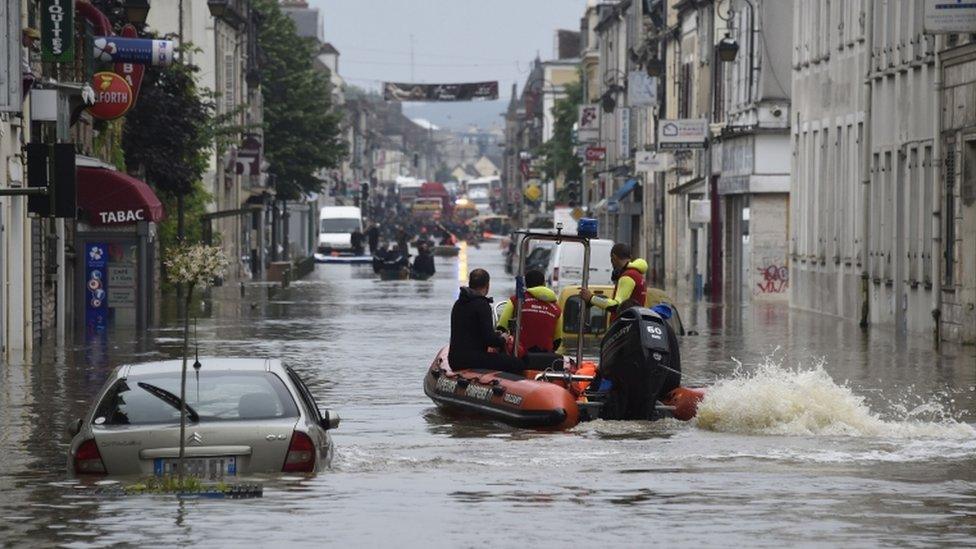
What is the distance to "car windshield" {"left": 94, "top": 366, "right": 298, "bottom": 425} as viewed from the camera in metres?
16.3

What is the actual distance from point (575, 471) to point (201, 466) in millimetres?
3527

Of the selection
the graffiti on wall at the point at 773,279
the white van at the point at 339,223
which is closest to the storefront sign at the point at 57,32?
the graffiti on wall at the point at 773,279

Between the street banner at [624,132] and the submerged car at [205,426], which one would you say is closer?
the submerged car at [205,426]

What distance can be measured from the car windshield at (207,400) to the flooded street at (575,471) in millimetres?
557

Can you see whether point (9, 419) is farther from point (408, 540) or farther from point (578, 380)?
point (408, 540)

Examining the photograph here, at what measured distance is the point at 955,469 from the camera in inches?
732

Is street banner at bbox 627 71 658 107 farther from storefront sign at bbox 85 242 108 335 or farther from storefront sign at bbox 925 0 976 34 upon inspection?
storefront sign at bbox 925 0 976 34

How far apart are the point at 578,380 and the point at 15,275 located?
15.2 metres

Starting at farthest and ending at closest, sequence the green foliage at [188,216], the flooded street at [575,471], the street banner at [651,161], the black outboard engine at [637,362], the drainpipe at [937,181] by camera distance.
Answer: the street banner at [651,161], the green foliage at [188,216], the drainpipe at [937,181], the black outboard engine at [637,362], the flooded street at [575,471]

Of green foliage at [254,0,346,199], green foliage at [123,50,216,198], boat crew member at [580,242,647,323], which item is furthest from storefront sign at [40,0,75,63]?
green foliage at [254,0,346,199]

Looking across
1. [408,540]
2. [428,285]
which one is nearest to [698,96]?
[428,285]

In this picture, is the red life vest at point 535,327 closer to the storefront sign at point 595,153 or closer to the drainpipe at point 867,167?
the drainpipe at point 867,167

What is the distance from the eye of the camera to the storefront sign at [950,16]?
3753cm

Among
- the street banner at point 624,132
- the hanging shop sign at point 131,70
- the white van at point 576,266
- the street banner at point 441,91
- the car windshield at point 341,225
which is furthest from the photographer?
the street banner at point 441,91
